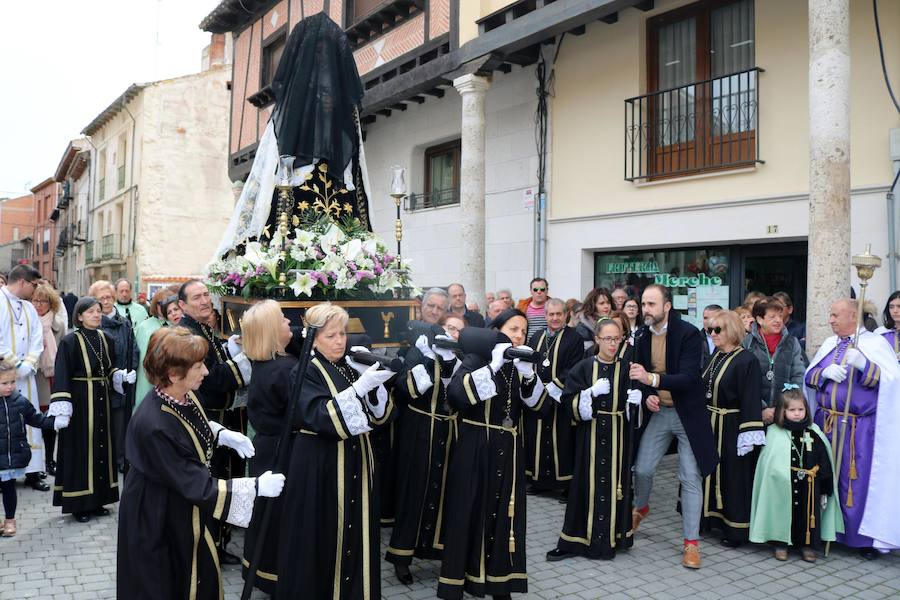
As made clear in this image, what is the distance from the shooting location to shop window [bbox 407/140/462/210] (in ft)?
44.0

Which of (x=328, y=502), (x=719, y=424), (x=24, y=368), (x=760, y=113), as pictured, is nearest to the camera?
(x=328, y=502)

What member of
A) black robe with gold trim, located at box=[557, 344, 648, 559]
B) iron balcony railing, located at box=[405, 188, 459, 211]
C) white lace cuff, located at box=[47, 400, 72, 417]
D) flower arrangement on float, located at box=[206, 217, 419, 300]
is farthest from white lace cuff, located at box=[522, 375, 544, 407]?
iron balcony railing, located at box=[405, 188, 459, 211]

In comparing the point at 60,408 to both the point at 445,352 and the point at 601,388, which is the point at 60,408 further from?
the point at 601,388

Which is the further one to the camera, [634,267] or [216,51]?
[216,51]

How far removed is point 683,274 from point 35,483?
8221 mm

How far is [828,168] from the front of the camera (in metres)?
6.71

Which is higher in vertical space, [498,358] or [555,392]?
[498,358]

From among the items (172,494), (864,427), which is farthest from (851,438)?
(172,494)

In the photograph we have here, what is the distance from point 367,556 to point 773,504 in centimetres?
332

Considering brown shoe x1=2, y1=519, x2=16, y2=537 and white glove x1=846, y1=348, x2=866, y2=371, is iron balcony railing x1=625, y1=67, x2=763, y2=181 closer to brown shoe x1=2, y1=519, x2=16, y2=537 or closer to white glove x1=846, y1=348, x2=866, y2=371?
white glove x1=846, y1=348, x2=866, y2=371

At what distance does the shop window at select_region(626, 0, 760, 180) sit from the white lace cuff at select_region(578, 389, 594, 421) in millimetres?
5145

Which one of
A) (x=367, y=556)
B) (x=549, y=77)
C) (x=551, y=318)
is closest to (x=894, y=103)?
(x=551, y=318)

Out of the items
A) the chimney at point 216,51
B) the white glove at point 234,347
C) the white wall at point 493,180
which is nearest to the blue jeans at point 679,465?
the white glove at point 234,347

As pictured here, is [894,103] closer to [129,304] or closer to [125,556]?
[125,556]
